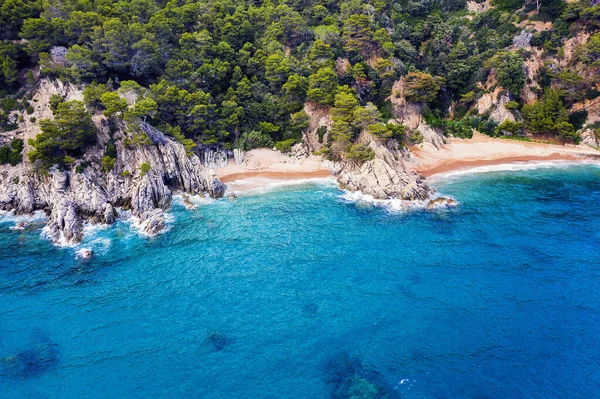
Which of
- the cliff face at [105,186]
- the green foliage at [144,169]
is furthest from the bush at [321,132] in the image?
the green foliage at [144,169]

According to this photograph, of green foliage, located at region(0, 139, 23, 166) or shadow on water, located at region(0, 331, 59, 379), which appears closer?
shadow on water, located at region(0, 331, 59, 379)

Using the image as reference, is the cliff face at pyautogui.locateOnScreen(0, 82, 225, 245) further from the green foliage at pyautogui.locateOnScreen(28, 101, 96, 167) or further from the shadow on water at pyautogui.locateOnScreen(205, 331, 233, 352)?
the shadow on water at pyautogui.locateOnScreen(205, 331, 233, 352)

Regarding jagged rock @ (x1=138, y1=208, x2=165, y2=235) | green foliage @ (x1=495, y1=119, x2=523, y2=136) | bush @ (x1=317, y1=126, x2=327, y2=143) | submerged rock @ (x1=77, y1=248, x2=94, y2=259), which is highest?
bush @ (x1=317, y1=126, x2=327, y2=143)

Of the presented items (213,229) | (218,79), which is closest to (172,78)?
(218,79)

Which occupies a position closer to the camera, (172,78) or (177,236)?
(177,236)

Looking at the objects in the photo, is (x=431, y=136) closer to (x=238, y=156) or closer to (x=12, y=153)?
(x=238, y=156)

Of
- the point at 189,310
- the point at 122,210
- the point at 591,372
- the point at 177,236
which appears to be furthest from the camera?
the point at 122,210

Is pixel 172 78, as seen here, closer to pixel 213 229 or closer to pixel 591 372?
pixel 213 229

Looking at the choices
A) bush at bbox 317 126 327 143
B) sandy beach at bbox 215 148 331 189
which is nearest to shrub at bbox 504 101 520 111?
bush at bbox 317 126 327 143
